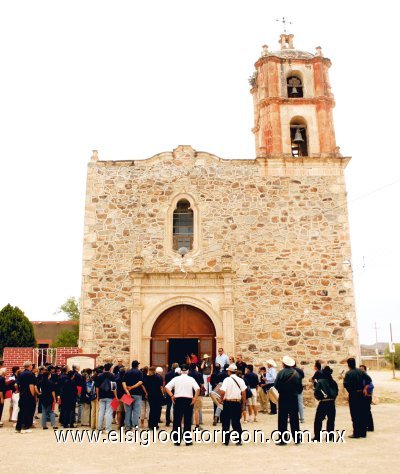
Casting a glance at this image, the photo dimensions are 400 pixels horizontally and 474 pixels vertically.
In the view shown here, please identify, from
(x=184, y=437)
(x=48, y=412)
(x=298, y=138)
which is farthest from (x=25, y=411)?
(x=298, y=138)

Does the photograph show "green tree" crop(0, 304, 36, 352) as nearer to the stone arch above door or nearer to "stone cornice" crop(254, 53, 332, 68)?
the stone arch above door

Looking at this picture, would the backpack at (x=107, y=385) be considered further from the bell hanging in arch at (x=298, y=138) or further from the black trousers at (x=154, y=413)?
the bell hanging in arch at (x=298, y=138)

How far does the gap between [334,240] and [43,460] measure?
1184 centimetres

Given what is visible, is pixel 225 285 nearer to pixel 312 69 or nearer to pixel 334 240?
pixel 334 240

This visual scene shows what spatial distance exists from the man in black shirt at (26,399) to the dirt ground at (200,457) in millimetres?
945

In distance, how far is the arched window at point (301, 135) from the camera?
17719mm

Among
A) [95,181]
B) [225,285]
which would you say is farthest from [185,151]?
[225,285]

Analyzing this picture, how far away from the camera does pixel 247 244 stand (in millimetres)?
15938

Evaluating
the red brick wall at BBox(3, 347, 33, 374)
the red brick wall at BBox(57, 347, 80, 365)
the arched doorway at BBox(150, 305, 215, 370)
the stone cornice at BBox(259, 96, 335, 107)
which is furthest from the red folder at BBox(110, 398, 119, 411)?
the stone cornice at BBox(259, 96, 335, 107)

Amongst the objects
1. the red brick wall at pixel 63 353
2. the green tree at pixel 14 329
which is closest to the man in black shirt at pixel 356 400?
the red brick wall at pixel 63 353

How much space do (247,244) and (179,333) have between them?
373 centimetres

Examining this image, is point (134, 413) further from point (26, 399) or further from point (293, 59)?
point (293, 59)

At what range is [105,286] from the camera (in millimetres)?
15531

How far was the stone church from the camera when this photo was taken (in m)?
15.2
